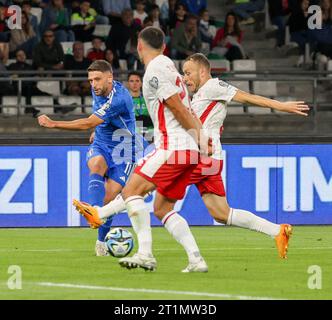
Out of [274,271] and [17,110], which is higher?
[17,110]

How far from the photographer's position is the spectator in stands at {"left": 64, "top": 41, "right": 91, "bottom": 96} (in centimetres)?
2170

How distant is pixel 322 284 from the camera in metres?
10.7

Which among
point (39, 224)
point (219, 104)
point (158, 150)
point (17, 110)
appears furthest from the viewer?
point (17, 110)

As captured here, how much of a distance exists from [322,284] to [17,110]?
10574mm

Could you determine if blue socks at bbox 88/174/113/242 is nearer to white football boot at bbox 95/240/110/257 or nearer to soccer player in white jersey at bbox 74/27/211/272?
white football boot at bbox 95/240/110/257

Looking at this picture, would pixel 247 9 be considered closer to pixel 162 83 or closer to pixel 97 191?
pixel 97 191

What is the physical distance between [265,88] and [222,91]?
10.6 metres

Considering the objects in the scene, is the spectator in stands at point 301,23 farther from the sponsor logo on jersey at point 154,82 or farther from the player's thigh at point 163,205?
the sponsor logo on jersey at point 154,82

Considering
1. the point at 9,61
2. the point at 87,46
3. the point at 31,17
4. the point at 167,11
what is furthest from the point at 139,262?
the point at 167,11

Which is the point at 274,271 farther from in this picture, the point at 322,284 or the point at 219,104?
the point at 219,104

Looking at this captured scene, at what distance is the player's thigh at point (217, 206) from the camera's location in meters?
12.8

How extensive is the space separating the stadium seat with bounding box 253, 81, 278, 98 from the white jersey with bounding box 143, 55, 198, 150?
11557 millimetres
